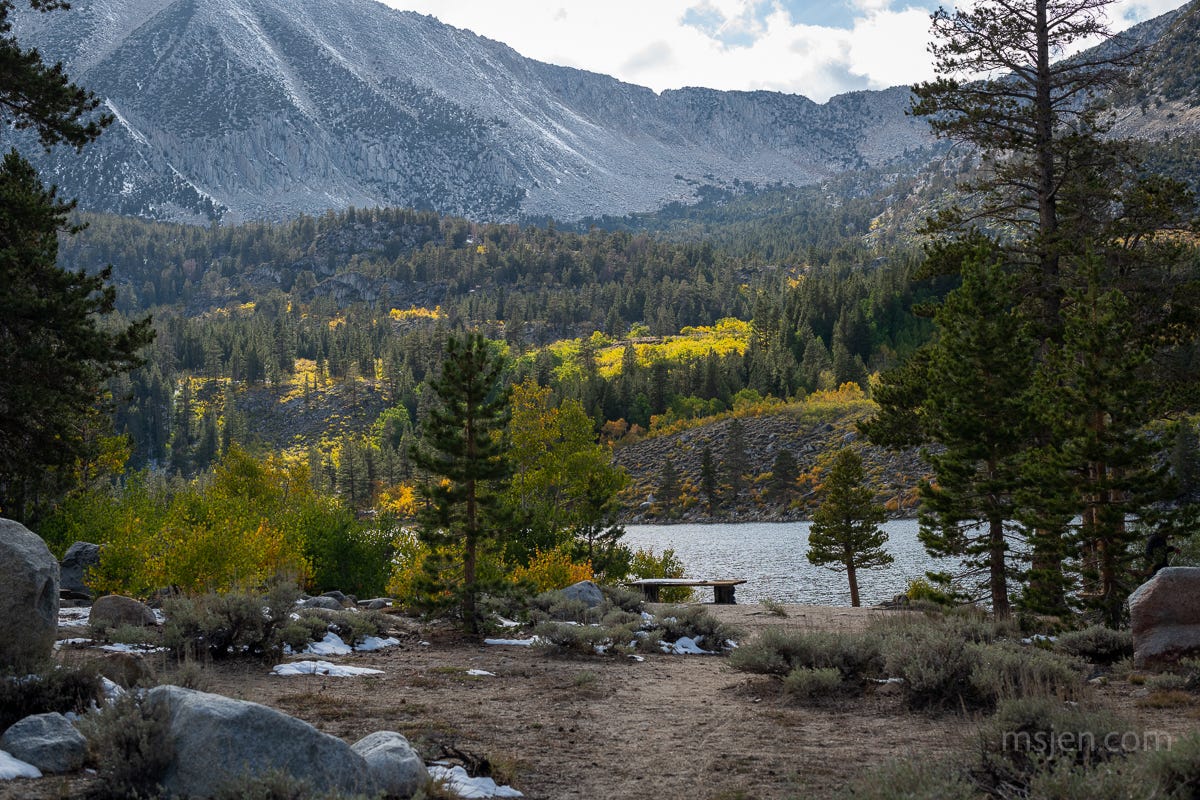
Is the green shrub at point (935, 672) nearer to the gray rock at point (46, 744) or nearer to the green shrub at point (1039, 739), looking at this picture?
the green shrub at point (1039, 739)

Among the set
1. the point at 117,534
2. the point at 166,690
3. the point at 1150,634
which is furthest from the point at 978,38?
the point at 117,534

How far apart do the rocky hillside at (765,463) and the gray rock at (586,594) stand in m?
78.3

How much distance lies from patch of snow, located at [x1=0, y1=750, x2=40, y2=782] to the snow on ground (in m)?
3.09

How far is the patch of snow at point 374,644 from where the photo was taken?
16.6 meters

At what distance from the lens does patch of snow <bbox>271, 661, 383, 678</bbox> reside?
13.4 meters

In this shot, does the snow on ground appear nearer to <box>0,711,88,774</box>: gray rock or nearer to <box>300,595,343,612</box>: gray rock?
<box>0,711,88,774</box>: gray rock

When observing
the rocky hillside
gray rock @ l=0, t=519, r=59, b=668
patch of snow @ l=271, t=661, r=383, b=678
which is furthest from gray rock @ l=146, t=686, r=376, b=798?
the rocky hillside

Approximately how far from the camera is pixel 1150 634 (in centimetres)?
1249

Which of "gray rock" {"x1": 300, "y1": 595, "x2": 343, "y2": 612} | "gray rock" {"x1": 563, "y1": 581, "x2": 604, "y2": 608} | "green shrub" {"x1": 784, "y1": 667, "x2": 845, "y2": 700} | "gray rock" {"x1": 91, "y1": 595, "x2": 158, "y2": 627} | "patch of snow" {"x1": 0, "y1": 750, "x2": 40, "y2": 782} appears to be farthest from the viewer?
"gray rock" {"x1": 563, "y1": 581, "x2": 604, "y2": 608}

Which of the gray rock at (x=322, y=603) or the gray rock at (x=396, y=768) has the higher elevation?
the gray rock at (x=396, y=768)

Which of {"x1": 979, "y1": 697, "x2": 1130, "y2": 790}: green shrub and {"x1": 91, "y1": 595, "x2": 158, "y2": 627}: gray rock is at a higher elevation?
{"x1": 979, "y1": 697, "x2": 1130, "y2": 790}: green shrub

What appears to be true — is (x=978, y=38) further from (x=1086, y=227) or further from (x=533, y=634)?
(x=533, y=634)

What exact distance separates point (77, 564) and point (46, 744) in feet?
→ 65.6

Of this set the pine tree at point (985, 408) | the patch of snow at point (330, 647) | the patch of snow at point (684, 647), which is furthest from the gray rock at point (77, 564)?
the pine tree at point (985, 408)
